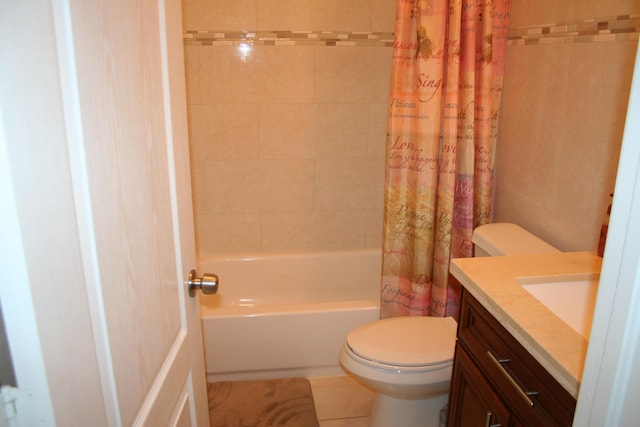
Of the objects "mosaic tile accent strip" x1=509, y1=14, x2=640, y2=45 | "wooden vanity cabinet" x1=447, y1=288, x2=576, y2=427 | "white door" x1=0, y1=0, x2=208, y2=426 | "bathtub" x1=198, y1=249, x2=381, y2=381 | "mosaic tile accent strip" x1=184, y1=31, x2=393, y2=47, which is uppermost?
"mosaic tile accent strip" x1=184, y1=31, x2=393, y2=47

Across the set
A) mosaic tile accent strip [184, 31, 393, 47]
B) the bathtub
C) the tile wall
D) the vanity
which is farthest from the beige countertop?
mosaic tile accent strip [184, 31, 393, 47]

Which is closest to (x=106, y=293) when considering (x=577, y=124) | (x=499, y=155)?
(x=577, y=124)

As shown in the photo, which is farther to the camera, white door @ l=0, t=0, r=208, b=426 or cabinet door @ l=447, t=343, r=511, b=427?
cabinet door @ l=447, t=343, r=511, b=427

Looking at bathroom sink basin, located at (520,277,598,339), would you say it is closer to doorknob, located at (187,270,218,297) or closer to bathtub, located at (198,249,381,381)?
doorknob, located at (187,270,218,297)

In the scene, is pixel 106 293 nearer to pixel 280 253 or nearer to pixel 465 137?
pixel 465 137

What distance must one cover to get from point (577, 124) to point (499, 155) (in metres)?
0.60

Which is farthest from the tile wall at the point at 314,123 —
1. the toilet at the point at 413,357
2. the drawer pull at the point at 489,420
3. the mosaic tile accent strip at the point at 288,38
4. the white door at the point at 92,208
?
the white door at the point at 92,208

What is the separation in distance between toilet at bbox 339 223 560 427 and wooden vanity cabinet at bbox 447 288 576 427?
24 centimetres

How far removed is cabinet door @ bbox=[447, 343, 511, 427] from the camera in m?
1.17

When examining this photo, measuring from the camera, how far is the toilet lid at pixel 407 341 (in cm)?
170

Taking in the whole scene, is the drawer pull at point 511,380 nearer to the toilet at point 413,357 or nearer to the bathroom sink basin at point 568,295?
the bathroom sink basin at point 568,295

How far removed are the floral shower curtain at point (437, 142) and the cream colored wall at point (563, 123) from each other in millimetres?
101

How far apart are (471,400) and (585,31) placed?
1272 mm

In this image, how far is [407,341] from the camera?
5.86 feet
